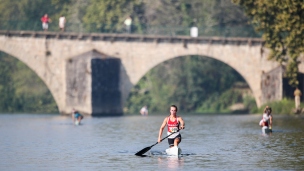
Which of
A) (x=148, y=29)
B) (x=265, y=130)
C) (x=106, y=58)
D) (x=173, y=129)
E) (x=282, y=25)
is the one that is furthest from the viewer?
(x=148, y=29)

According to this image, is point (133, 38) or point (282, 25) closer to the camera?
point (282, 25)


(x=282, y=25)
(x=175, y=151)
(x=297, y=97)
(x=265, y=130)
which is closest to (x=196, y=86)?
(x=297, y=97)

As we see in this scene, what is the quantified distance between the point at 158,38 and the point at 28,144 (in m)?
34.7

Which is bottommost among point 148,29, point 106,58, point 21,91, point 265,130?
point 265,130

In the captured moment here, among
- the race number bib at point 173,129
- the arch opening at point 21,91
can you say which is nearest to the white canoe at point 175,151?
the race number bib at point 173,129

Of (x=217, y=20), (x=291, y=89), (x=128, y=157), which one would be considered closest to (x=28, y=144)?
(x=128, y=157)

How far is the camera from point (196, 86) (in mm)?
93438

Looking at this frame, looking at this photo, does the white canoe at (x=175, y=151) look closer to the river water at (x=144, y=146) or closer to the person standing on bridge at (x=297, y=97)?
the river water at (x=144, y=146)

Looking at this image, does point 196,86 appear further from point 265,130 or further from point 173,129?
point 173,129

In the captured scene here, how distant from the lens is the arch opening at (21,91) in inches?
3772

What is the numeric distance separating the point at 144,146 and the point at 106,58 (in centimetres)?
3501

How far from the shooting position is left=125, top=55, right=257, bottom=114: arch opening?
9219 cm

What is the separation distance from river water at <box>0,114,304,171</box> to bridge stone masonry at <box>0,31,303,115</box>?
14.4 meters

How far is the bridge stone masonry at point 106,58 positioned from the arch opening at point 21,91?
13.6 metres
